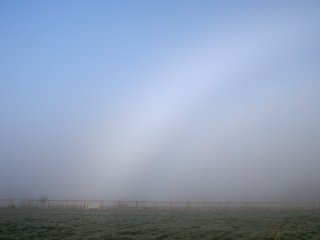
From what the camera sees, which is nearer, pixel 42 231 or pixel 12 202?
pixel 42 231

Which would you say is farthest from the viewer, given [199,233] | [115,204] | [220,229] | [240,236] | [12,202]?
[115,204]

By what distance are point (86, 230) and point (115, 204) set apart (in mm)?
60543

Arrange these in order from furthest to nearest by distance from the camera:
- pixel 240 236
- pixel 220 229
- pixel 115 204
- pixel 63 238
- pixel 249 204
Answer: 1. pixel 249 204
2. pixel 115 204
3. pixel 220 229
4. pixel 240 236
5. pixel 63 238

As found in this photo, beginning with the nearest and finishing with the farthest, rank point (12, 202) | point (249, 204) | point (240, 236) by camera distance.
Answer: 1. point (240, 236)
2. point (12, 202)
3. point (249, 204)

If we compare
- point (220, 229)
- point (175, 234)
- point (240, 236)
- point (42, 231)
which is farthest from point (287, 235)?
point (42, 231)

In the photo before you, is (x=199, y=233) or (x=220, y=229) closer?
(x=199, y=233)

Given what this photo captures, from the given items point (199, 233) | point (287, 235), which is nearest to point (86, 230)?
point (199, 233)

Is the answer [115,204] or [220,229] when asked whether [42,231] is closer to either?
[220,229]

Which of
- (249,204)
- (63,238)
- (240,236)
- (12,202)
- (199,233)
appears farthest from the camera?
(249,204)

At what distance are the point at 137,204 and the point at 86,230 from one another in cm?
5760

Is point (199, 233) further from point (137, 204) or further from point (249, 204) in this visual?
point (249, 204)

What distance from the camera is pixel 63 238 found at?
27.5 m

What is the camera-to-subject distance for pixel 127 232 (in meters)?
31.0

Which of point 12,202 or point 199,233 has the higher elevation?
point 12,202
